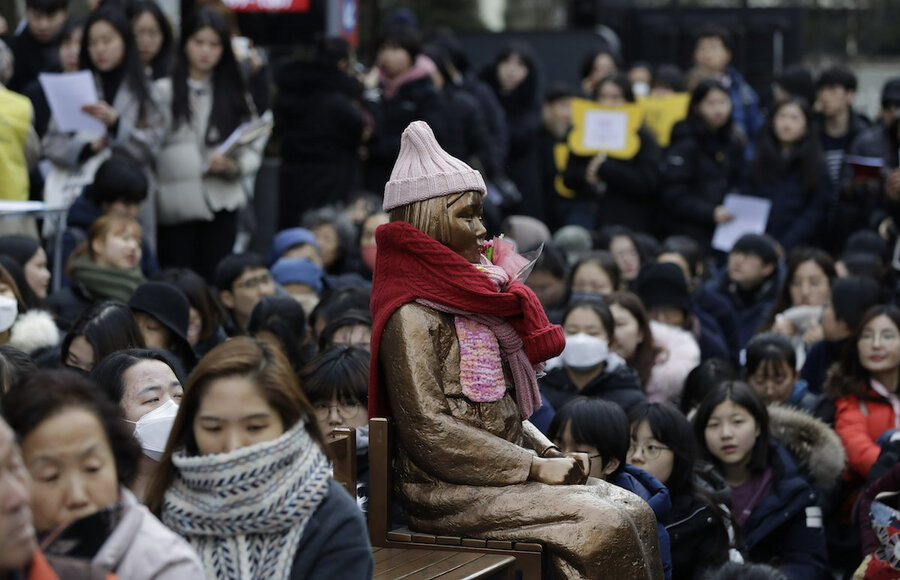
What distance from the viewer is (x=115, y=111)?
8008mm

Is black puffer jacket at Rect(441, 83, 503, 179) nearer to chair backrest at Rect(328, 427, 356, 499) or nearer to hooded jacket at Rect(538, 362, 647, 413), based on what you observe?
hooded jacket at Rect(538, 362, 647, 413)

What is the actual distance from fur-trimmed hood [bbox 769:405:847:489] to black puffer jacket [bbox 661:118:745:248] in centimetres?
442

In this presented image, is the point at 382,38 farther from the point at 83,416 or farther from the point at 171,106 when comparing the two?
the point at 83,416

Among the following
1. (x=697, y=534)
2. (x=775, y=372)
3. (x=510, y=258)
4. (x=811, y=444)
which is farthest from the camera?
(x=775, y=372)

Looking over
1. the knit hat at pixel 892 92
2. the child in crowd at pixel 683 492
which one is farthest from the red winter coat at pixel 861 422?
the knit hat at pixel 892 92

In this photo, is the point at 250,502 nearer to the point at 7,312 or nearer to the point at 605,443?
the point at 605,443

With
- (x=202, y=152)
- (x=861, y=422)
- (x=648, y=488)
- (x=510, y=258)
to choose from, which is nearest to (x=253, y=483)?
(x=510, y=258)

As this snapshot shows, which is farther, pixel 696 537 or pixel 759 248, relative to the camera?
pixel 759 248

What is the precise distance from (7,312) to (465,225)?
2.18m

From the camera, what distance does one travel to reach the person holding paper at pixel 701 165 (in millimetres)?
10773

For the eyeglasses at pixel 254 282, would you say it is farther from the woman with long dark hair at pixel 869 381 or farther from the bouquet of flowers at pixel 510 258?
the woman with long dark hair at pixel 869 381

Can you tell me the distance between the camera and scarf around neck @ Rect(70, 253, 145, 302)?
22.4ft

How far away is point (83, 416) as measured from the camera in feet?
9.17

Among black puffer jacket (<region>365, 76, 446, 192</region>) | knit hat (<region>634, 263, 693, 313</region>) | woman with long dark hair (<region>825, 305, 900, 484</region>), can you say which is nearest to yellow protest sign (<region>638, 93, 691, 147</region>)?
black puffer jacket (<region>365, 76, 446, 192</region>)
